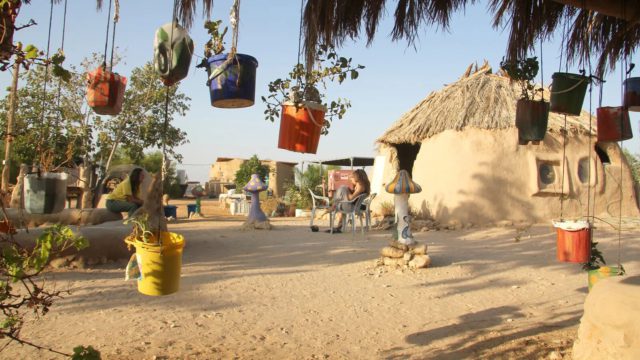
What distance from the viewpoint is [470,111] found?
11.0m

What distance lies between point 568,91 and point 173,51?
8.00 ft

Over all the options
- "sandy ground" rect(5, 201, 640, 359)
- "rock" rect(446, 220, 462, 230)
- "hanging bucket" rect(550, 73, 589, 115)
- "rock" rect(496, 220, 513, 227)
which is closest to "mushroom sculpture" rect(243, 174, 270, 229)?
"sandy ground" rect(5, 201, 640, 359)

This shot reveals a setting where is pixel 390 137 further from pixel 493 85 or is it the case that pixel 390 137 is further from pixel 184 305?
pixel 184 305

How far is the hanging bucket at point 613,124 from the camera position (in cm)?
344

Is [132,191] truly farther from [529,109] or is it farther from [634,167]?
[634,167]

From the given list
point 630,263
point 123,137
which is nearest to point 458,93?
point 630,263

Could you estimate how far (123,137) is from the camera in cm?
1513

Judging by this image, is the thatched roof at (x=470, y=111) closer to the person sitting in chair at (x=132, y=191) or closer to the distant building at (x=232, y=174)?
the person sitting in chair at (x=132, y=191)

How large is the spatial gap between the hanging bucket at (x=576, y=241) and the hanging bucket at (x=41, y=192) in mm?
3294

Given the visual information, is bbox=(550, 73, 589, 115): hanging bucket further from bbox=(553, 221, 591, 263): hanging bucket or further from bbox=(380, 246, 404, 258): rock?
bbox=(380, 246, 404, 258): rock

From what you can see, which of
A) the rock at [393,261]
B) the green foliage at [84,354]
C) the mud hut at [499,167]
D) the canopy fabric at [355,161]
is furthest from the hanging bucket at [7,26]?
the canopy fabric at [355,161]

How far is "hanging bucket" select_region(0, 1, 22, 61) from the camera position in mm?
1429

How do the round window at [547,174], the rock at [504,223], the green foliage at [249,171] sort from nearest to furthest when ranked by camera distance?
the rock at [504,223]
the round window at [547,174]
the green foliage at [249,171]

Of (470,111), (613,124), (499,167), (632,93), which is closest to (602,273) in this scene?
(613,124)
